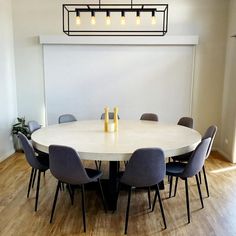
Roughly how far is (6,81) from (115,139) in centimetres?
295

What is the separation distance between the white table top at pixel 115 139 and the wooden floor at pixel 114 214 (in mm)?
754

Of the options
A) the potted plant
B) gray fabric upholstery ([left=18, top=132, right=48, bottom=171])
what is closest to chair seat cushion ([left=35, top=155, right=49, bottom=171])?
gray fabric upholstery ([left=18, top=132, right=48, bottom=171])

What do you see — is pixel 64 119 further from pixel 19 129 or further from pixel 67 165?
pixel 67 165

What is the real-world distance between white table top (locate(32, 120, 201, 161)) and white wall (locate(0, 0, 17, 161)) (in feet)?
5.49

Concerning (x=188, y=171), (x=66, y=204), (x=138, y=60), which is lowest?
(x=66, y=204)

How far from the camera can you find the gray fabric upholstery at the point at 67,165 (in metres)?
2.32

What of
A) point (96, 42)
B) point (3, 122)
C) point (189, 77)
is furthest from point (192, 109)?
point (3, 122)

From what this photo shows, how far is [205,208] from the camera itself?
2951 millimetres

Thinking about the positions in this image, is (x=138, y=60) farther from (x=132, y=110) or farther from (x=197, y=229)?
(x=197, y=229)

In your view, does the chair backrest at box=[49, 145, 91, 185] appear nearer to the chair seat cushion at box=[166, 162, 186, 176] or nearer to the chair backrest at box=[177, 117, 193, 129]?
the chair seat cushion at box=[166, 162, 186, 176]

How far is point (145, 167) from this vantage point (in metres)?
2.34

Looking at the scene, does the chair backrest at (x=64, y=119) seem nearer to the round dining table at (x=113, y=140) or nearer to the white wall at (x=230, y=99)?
the round dining table at (x=113, y=140)

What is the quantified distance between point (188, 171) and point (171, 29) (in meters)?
3.27

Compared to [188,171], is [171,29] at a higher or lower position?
higher
